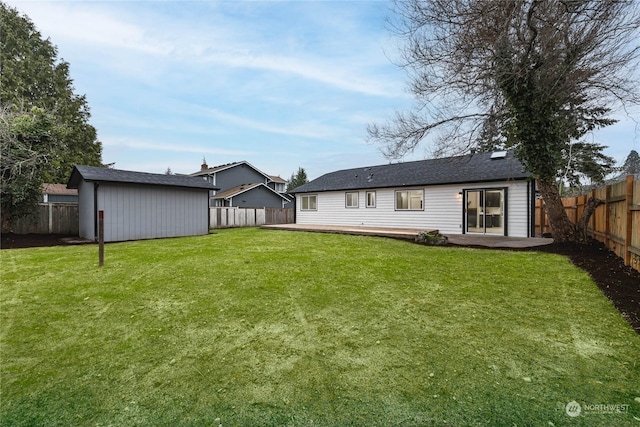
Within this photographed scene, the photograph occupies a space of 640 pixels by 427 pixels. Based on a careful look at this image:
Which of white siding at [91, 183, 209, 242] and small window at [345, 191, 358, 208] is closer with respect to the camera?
white siding at [91, 183, 209, 242]

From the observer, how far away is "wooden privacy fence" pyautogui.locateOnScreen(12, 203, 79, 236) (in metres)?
11.6

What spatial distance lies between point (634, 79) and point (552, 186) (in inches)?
120

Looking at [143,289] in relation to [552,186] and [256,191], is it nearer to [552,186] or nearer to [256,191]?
[552,186]

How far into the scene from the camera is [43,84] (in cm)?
2175

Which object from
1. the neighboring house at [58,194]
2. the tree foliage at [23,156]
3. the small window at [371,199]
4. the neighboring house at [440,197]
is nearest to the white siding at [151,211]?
the tree foliage at [23,156]

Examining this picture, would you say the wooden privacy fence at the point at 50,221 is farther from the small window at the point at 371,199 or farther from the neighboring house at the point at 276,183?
the neighboring house at the point at 276,183

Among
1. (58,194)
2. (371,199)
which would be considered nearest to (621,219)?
(371,199)

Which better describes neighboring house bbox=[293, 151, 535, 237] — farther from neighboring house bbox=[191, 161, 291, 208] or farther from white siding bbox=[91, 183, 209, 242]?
neighboring house bbox=[191, 161, 291, 208]

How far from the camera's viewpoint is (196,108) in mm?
17219

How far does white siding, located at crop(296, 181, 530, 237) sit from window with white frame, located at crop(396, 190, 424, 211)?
0.20 m

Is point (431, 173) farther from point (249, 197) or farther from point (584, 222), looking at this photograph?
point (249, 197)

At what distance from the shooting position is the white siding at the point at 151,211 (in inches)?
427

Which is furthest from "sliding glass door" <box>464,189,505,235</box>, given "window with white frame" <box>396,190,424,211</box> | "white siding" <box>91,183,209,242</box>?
"white siding" <box>91,183,209,242</box>

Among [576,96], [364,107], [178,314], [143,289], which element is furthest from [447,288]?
[364,107]
